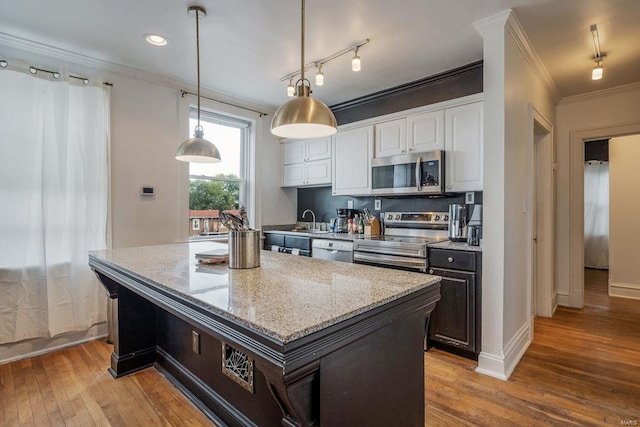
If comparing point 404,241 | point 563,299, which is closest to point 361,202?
point 404,241

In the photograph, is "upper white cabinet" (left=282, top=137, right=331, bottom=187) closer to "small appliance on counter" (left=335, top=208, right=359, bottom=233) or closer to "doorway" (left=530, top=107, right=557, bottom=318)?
"small appliance on counter" (left=335, top=208, right=359, bottom=233)

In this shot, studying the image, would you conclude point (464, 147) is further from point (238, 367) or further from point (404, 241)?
point (238, 367)

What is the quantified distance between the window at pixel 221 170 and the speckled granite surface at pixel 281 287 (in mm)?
1809

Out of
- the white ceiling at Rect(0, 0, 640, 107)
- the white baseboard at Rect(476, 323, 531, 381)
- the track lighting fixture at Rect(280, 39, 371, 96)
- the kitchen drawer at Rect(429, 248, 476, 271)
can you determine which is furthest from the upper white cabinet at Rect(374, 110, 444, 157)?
the white baseboard at Rect(476, 323, 531, 381)

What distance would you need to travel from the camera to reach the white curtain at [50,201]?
2516mm

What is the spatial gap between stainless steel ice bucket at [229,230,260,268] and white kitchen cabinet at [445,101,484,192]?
6.57 ft

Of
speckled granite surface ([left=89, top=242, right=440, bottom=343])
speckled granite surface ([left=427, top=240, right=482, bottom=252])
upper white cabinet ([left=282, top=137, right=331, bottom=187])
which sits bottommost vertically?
speckled granite surface ([left=89, top=242, right=440, bottom=343])

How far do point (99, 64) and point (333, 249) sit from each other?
2.84m

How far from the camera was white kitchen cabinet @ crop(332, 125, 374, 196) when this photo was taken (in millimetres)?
3549

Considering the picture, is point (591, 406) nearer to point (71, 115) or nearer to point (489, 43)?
point (489, 43)

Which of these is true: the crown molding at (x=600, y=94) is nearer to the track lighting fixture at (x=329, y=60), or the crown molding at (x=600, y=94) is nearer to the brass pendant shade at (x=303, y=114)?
the track lighting fixture at (x=329, y=60)

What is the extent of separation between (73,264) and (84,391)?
115 cm

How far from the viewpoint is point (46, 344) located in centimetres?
273

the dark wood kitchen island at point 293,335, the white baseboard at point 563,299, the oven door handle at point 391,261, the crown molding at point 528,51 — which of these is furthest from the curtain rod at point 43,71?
the white baseboard at point 563,299
